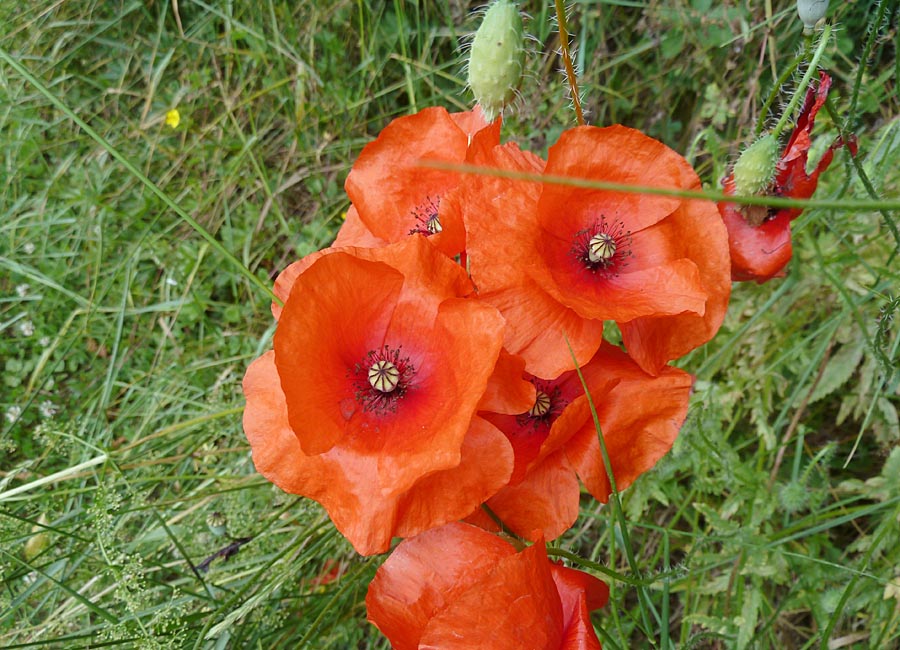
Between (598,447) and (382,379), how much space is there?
362 millimetres

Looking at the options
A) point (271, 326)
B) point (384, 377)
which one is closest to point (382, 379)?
point (384, 377)

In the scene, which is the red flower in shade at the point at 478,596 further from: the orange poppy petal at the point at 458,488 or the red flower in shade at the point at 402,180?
the red flower in shade at the point at 402,180

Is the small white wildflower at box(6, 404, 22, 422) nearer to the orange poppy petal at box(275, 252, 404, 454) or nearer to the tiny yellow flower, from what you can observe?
the tiny yellow flower

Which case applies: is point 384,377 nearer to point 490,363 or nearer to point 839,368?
point 490,363

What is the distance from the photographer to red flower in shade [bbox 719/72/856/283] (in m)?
1.25

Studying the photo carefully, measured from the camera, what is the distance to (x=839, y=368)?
2.02 metres

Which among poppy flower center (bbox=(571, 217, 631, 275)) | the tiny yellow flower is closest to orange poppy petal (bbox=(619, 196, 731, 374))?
poppy flower center (bbox=(571, 217, 631, 275))

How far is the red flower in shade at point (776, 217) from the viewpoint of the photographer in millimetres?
1247

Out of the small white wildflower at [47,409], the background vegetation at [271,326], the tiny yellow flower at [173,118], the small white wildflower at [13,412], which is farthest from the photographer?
the tiny yellow flower at [173,118]

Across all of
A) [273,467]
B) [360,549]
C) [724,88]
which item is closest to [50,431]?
[273,467]

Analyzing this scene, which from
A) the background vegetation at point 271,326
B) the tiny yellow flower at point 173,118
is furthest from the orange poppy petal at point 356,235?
the tiny yellow flower at point 173,118

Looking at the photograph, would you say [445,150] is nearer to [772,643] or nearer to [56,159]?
[772,643]

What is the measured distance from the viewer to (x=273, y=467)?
116 centimetres

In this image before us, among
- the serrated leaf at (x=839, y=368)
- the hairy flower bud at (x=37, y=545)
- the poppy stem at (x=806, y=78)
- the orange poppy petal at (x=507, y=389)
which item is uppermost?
the poppy stem at (x=806, y=78)
